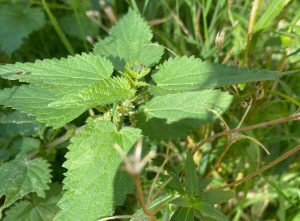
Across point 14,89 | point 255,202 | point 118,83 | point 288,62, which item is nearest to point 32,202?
point 14,89

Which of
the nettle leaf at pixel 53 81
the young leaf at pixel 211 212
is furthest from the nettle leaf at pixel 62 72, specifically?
the young leaf at pixel 211 212

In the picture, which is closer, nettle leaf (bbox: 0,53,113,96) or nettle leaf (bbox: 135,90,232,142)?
nettle leaf (bbox: 0,53,113,96)

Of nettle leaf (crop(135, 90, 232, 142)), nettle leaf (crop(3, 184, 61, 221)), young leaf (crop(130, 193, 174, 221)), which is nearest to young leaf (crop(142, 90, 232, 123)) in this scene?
nettle leaf (crop(135, 90, 232, 142))

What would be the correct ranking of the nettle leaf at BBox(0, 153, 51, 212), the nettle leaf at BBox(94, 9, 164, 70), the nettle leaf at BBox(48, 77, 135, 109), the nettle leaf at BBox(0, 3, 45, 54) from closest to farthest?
the nettle leaf at BBox(48, 77, 135, 109)
the nettle leaf at BBox(0, 153, 51, 212)
the nettle leaf at BBox(94, 9, 164, 70)
the nettle leaf at BBox(0, 3, 45, 54)

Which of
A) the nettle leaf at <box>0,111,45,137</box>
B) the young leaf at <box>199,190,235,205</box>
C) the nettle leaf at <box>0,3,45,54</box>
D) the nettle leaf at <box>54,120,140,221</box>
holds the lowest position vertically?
the young leaf at <box>199,190,235,205</box>

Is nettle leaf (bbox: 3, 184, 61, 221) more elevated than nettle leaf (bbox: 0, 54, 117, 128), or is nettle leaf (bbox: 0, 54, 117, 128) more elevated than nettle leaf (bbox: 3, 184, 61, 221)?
nettle leaf (bbox: 0, 54, 117, 128)

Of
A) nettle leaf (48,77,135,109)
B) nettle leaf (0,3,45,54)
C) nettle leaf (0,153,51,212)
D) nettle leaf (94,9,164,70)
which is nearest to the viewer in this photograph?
nettle leaf (48,77,135,109)

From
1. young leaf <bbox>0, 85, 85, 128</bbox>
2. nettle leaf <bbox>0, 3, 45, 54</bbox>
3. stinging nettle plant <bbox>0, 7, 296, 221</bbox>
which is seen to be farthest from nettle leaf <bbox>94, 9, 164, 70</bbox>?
nettle leaf <bbox>0, 3, 45, 54</bbox>

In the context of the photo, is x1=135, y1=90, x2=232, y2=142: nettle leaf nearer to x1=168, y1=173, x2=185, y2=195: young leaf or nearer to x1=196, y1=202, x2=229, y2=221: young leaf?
x1=168, y1=173, x2=185, y2=195: young leaf
